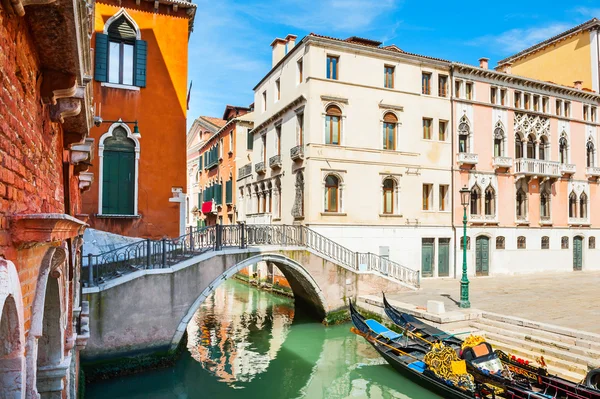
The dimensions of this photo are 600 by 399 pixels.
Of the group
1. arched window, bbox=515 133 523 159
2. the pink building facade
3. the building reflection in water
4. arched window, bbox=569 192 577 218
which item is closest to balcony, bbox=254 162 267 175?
the building reflection in water

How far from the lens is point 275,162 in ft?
67.3

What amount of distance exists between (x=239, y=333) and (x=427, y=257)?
8.97 metres

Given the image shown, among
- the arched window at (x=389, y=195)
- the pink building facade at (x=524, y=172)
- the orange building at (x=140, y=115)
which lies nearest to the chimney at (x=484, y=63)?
the pink building facade at (x=524, y=172)

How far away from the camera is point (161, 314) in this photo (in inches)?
449

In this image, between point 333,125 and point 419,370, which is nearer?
point 419,370

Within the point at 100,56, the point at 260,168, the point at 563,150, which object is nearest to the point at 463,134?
the point at 563,150

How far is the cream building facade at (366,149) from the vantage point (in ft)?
59.3

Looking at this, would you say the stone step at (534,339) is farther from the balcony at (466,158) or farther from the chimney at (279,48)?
the chimney at (279,48)

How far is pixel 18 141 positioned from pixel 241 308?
55.1 ft

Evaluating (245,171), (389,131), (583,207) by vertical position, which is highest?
(389,131)

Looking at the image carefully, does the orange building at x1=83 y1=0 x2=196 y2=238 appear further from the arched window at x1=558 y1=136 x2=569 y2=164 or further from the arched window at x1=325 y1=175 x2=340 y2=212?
the arched window at x1=558 y1=136 x2=569 y2=164

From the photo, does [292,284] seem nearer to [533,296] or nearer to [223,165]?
[533,296]

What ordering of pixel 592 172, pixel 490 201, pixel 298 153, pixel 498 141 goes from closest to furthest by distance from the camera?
1. pixel 298 153
2. pixel 490 201
3. pixel 498 141
4. pixel 592 172

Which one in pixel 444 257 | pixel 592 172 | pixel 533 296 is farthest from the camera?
pixel 592 172
